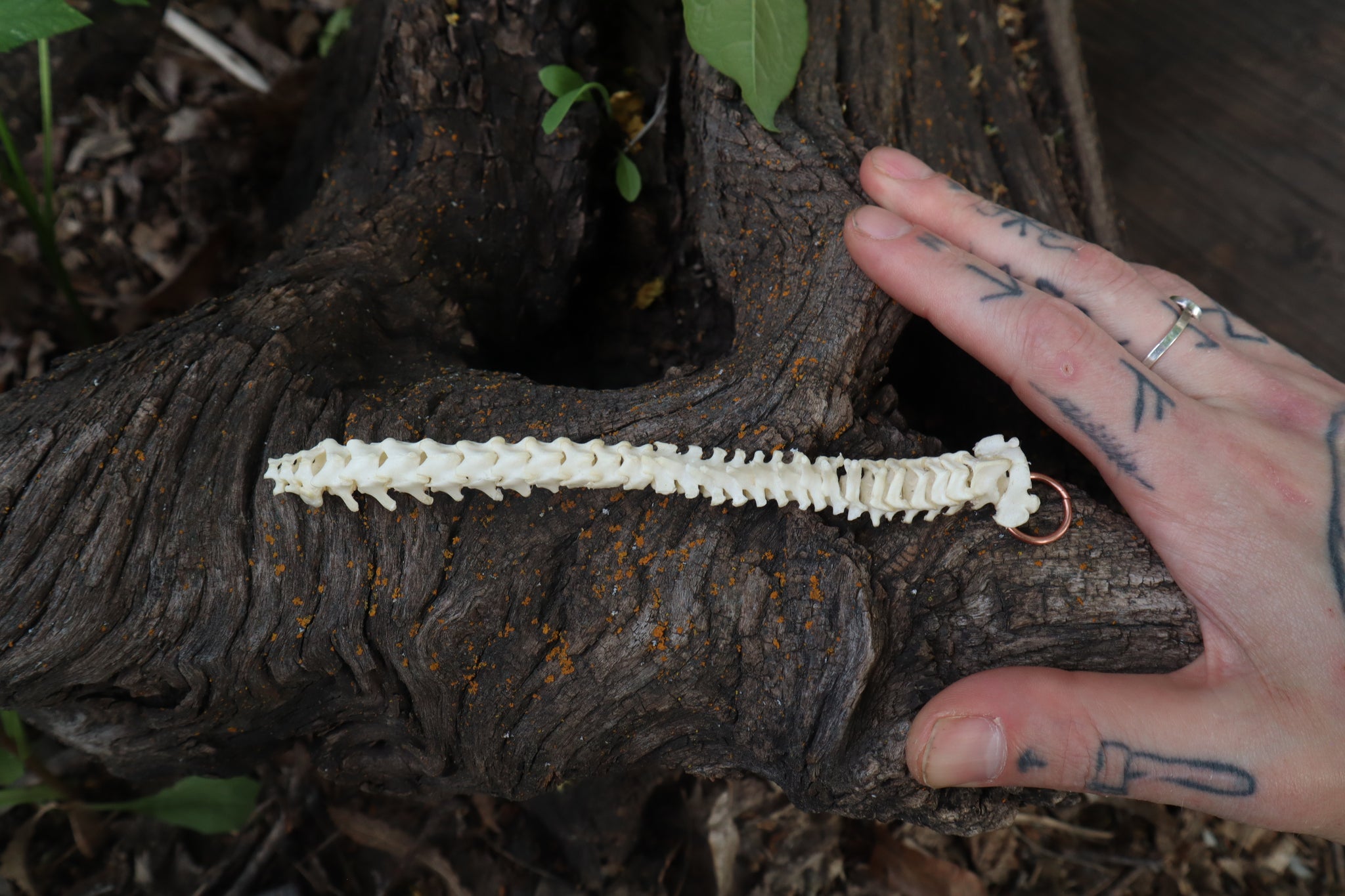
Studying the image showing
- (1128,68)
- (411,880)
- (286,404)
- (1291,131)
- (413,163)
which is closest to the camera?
(286,404)

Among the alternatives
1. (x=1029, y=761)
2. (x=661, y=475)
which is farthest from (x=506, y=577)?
(x=1029, y=761)

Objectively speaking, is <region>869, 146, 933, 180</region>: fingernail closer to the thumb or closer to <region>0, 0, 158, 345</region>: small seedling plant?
the thumb

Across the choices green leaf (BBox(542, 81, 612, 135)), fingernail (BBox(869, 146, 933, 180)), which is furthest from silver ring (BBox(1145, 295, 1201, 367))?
green leaf (BBox(542, 81, 612, 135))

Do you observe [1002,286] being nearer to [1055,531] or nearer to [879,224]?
[879,224]

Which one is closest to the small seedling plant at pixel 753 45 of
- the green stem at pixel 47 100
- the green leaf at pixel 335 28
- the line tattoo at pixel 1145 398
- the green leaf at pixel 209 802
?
the line tattoo at pixel 1145 398

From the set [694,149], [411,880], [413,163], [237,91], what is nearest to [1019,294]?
[694,149]

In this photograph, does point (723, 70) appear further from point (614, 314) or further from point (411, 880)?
point (411, 880)
